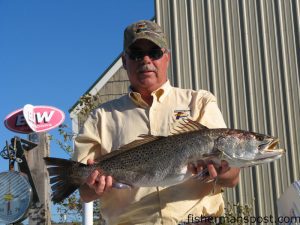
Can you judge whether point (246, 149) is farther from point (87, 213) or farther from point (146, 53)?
point (87, 213)

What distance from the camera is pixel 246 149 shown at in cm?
382

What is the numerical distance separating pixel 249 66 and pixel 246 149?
4189 mm

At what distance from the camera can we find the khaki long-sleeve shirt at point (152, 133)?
3713mm

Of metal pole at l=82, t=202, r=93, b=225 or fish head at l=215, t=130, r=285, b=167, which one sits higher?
fish head at l=215, t=130, r=285, b=167

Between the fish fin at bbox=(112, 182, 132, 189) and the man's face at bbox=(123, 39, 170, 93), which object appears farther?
the man's face at bbox=(123, 39, 170, 93)

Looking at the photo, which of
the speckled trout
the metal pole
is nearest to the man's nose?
the speckled trout

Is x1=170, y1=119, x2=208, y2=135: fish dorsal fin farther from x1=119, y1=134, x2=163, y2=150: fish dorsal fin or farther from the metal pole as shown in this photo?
the metal pole

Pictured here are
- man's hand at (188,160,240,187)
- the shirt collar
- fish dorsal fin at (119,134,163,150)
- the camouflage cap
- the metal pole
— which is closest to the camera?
man's hand at (188,160,240,187)

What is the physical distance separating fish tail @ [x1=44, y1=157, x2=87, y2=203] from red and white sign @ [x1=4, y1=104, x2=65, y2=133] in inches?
125

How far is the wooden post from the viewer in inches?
261

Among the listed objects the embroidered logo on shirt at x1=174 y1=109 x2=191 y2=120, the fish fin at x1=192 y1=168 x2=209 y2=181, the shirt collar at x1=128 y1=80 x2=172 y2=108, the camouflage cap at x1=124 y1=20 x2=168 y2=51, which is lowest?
the fish fin at x1=192 y1=168 x2=209 y2=181

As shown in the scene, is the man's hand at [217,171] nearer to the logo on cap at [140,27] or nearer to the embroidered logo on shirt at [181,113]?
the embroidered logo on shirt at [181,113]

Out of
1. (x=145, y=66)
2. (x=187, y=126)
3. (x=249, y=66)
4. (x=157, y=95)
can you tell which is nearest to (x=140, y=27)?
(x=145, y=66)

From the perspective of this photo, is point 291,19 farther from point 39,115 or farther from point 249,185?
point 39,115
